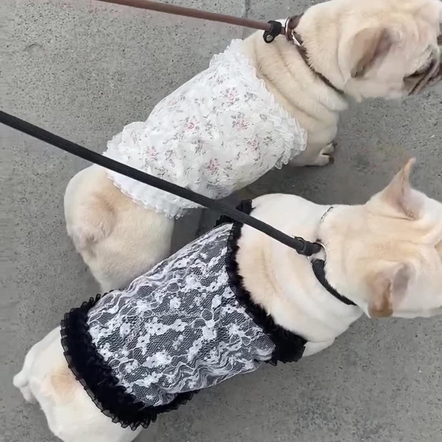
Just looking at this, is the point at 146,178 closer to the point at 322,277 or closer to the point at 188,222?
the point at 322,277

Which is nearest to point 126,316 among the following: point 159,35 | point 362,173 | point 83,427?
point 83,427

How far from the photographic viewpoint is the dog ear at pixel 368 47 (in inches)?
75.5

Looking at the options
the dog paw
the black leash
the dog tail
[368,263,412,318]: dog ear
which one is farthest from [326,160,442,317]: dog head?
the dog paw

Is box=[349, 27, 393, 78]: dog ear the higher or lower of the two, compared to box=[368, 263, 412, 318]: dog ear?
higher

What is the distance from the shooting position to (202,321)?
190cm

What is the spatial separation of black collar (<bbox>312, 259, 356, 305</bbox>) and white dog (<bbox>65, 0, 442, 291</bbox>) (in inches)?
22.7

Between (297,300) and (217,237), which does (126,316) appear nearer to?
(217,237)

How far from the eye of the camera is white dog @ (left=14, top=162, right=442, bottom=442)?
1.80 m

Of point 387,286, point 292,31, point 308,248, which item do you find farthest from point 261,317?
point 292,31
